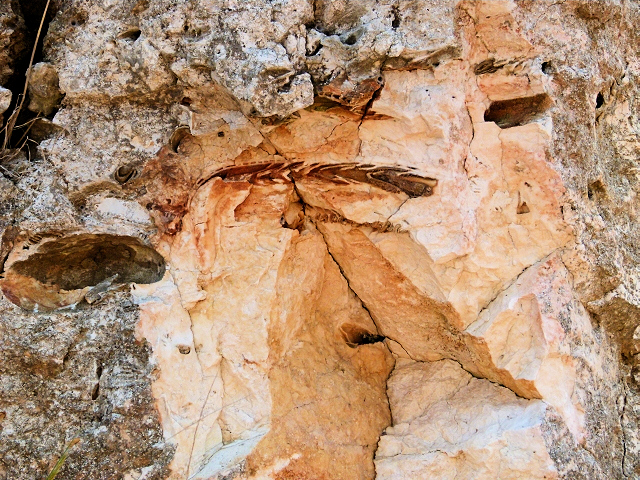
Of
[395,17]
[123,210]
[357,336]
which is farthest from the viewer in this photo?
[357,336]

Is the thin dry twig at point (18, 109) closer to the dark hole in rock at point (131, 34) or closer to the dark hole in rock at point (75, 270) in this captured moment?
the dark hole in rock at point (131, 34)

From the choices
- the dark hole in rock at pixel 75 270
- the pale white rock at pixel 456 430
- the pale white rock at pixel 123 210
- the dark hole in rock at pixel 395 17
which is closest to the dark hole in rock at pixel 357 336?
the pale white rock at pixel 456 430

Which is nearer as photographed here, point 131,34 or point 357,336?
point 131,34

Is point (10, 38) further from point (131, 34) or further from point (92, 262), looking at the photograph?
point (92, 262)

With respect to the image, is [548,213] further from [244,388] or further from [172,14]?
[172,14]

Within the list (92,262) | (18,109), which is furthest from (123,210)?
(18,109)

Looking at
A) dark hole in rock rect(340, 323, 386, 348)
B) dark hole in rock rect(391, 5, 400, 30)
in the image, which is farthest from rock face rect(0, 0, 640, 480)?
dark hole in rock rect(340, 323, 386, 348)
